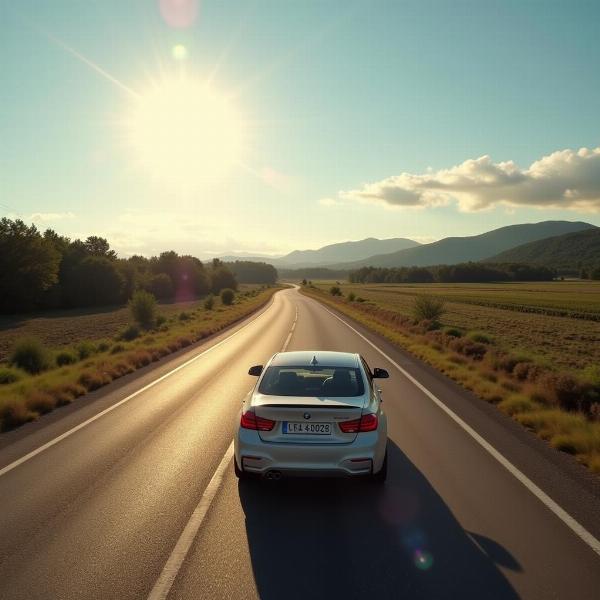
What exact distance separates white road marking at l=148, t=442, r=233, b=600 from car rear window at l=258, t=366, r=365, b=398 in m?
1.41

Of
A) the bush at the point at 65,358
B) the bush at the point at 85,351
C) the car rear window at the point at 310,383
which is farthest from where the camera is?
the bush at the point at 85,351

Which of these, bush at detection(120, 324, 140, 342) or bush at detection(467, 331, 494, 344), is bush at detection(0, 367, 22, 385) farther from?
bush at detection(467, 331, 494, 344)

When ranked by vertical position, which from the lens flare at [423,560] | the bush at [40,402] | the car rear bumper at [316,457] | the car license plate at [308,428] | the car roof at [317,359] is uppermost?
the car roof at [317,359]

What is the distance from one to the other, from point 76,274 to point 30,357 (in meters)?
62.2

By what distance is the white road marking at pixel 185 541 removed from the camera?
4211 mm

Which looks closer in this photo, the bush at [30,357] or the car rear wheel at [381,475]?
the car rear wheel at [381,475]

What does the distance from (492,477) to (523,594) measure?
277 centimetres

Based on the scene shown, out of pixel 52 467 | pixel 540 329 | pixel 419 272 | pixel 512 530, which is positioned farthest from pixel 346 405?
pixel 419 272

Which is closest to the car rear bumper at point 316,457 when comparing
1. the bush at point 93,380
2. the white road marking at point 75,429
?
the white road marking at point 75,429

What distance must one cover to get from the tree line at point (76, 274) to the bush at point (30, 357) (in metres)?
48.4

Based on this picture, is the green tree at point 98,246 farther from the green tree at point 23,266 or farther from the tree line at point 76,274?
the green tree at point 23,266

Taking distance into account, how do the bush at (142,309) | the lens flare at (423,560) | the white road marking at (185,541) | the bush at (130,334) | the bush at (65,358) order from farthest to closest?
the bush at (142,309), the bush at (130,334), the bush at (65,358), the lens flare at (423,560), the white road marking at (185,541)

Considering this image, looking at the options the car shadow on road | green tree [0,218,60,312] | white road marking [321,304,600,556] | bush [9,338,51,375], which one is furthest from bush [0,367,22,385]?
green tree [0,218,60,312]

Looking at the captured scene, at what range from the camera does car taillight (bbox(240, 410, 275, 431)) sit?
229 inches
